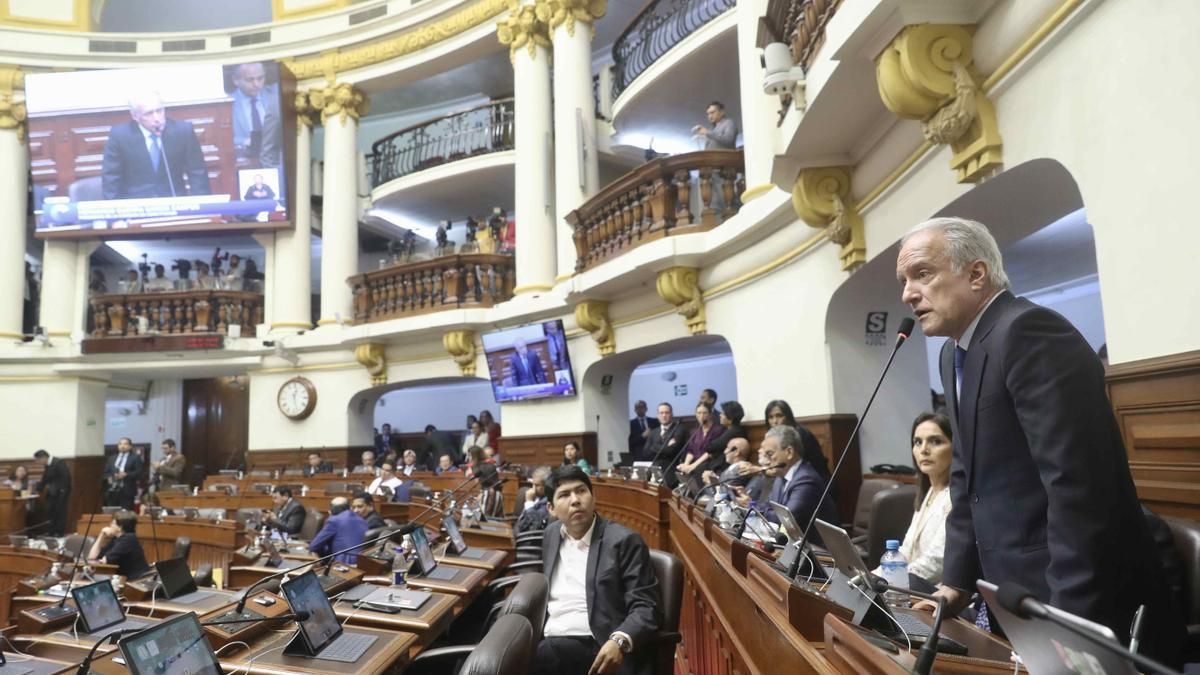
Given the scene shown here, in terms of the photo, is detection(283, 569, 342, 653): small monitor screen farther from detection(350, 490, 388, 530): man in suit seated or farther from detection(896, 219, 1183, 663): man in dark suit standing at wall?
detection(350, 490, 388, 530): man in suit seated

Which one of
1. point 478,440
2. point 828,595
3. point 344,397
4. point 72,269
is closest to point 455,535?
point 828,595

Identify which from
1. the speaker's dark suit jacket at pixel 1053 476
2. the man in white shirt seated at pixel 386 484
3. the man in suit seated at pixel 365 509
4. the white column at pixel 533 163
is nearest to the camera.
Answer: the speaker's dark suit jacket at pixel 1053 476

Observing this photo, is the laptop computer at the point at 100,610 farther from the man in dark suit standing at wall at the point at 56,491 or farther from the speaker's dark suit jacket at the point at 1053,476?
the man in dark suit standing at wall at the point at 56,491

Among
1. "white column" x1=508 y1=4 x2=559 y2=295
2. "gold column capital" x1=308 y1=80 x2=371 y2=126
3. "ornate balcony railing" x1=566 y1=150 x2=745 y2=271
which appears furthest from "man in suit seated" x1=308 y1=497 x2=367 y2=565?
"gold column capital" x1=308 y1=80 x2=371 y2=126

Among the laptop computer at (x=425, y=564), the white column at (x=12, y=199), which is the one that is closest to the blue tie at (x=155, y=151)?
the white column at (x=12, y=199)

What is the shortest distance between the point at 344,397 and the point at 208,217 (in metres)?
3.63

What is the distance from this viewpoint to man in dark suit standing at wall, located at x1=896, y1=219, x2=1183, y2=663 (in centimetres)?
121

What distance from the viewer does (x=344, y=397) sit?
1084cm

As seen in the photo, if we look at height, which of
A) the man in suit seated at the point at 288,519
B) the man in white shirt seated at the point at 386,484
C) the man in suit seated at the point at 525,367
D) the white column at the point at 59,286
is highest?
the white column at the point at 59,286

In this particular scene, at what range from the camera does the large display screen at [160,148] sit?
11336 mm

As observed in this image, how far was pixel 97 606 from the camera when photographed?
2.86m

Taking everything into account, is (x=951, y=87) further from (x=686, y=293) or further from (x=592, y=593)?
(x=686, y=293)

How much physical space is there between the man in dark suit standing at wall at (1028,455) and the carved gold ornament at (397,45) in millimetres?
9336

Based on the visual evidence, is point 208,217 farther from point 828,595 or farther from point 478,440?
point 828,595
